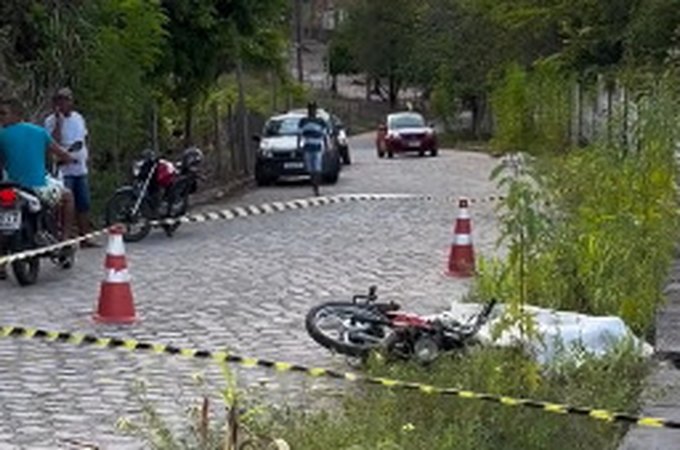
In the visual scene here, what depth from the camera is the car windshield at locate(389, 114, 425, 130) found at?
4859 cm

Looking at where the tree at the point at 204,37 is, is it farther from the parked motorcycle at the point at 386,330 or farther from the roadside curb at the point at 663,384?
the roadside curb at the point at 663,384

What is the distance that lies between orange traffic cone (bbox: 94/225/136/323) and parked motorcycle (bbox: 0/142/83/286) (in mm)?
2123

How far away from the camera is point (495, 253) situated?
1503 centimetres

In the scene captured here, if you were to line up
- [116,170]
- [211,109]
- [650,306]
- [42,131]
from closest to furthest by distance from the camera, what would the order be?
[650,306] < [42,131] < [116,170] < [211,109]

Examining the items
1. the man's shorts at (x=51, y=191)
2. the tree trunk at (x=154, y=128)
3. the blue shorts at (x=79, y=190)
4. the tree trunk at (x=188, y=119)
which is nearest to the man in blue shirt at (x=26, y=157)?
the man's shorts at (x=51, y=191)

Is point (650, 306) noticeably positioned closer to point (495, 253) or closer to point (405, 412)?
point (405, 412)

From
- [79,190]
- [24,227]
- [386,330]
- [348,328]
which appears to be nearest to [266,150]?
[79,190]

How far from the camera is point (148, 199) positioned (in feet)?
59.0

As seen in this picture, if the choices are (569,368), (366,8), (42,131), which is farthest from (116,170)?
(366,8)

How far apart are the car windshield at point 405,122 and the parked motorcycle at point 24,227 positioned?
34.6 meters

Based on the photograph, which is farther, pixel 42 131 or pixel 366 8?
pixel 366 8

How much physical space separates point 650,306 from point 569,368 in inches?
75.1

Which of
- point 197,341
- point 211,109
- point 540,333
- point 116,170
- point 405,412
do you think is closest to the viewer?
point 405,412

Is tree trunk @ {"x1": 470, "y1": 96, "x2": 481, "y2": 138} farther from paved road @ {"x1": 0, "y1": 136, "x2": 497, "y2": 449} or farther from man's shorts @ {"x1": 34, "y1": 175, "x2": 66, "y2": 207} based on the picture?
man's shorts @ {"x1": 34, "y1": 175, "x2": 66, "y2": 207}
